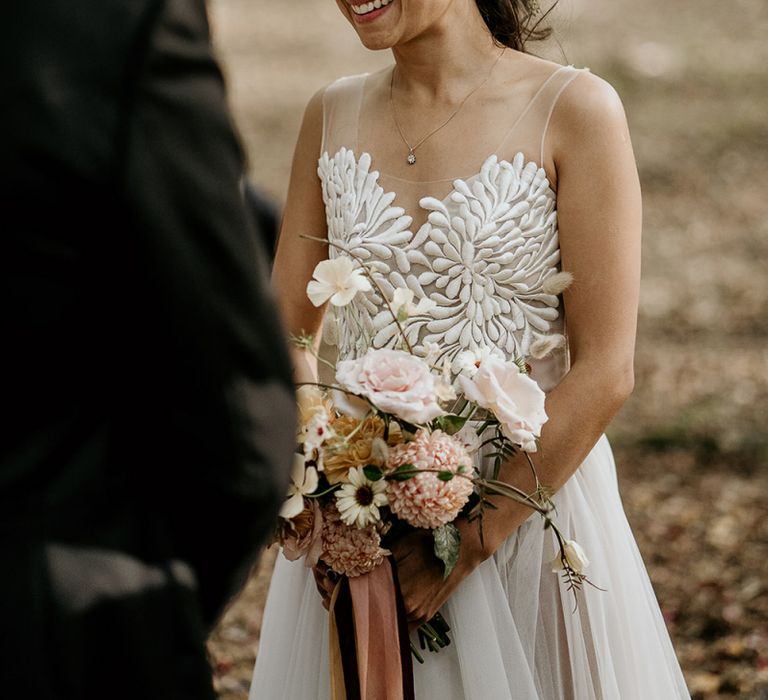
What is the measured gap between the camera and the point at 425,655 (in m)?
2.34

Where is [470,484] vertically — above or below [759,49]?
below

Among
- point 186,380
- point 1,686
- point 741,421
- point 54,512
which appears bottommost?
point 1,686

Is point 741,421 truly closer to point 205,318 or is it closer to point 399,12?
point 399,12

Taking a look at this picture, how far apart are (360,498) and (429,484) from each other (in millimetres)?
143

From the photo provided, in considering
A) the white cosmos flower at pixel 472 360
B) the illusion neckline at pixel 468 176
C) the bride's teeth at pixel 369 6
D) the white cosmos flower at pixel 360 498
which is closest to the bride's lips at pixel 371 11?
the bride's teeth at pixel 369 6

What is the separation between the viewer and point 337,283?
7.13ft

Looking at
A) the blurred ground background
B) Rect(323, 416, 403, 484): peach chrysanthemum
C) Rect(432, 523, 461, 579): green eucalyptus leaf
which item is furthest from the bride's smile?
Rect(432, 523, 461, 579): green eucalyptus leaf

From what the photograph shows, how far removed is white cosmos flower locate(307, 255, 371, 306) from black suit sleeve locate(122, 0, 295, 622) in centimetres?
68

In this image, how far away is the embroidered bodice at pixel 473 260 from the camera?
2.37 metres

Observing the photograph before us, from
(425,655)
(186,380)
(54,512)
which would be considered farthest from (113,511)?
(425,655)

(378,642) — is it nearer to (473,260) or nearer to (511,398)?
(511,398)

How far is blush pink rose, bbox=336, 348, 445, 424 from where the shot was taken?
6.39 ft

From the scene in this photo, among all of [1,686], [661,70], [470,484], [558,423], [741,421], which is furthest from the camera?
[661,70]

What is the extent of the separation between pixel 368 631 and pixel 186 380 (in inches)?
37.2
